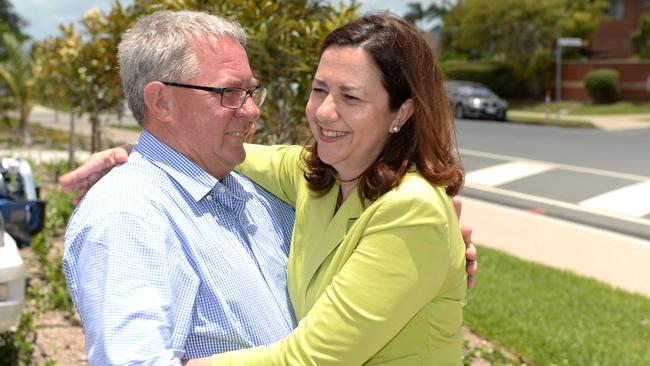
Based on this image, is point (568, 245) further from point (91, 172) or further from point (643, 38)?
point (643, 38)

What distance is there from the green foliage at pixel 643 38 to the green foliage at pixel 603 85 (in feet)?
8.45

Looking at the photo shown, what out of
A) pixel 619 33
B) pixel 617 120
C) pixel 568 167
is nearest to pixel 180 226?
pixel 568 167

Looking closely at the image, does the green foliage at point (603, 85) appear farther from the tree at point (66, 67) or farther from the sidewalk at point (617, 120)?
the tree at point (66, 67)

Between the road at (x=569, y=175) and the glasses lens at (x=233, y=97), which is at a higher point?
the glasses lens at (x=233, y=97)

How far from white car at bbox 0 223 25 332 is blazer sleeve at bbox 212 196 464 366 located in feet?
8.78

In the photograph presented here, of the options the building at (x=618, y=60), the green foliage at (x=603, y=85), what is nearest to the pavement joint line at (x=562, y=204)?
the building at (x=618, y=60)

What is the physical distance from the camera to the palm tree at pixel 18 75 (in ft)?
59.1

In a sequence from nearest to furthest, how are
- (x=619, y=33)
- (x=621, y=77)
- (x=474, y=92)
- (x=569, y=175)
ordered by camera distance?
(x=569, y=175), (x=474, y=92), (x=621, y=77), (x=619, y=33)

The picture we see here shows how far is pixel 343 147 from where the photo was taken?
202cm

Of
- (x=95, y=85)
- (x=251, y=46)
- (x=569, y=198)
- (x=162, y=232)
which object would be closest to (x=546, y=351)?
(x=251, y=46)

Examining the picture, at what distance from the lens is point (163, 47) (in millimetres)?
2039

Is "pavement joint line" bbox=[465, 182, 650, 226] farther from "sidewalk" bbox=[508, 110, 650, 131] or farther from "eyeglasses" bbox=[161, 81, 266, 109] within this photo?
"sidewalk" bbox=[508, 110, 650, 131]

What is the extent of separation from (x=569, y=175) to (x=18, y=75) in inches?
480

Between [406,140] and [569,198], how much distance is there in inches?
363
